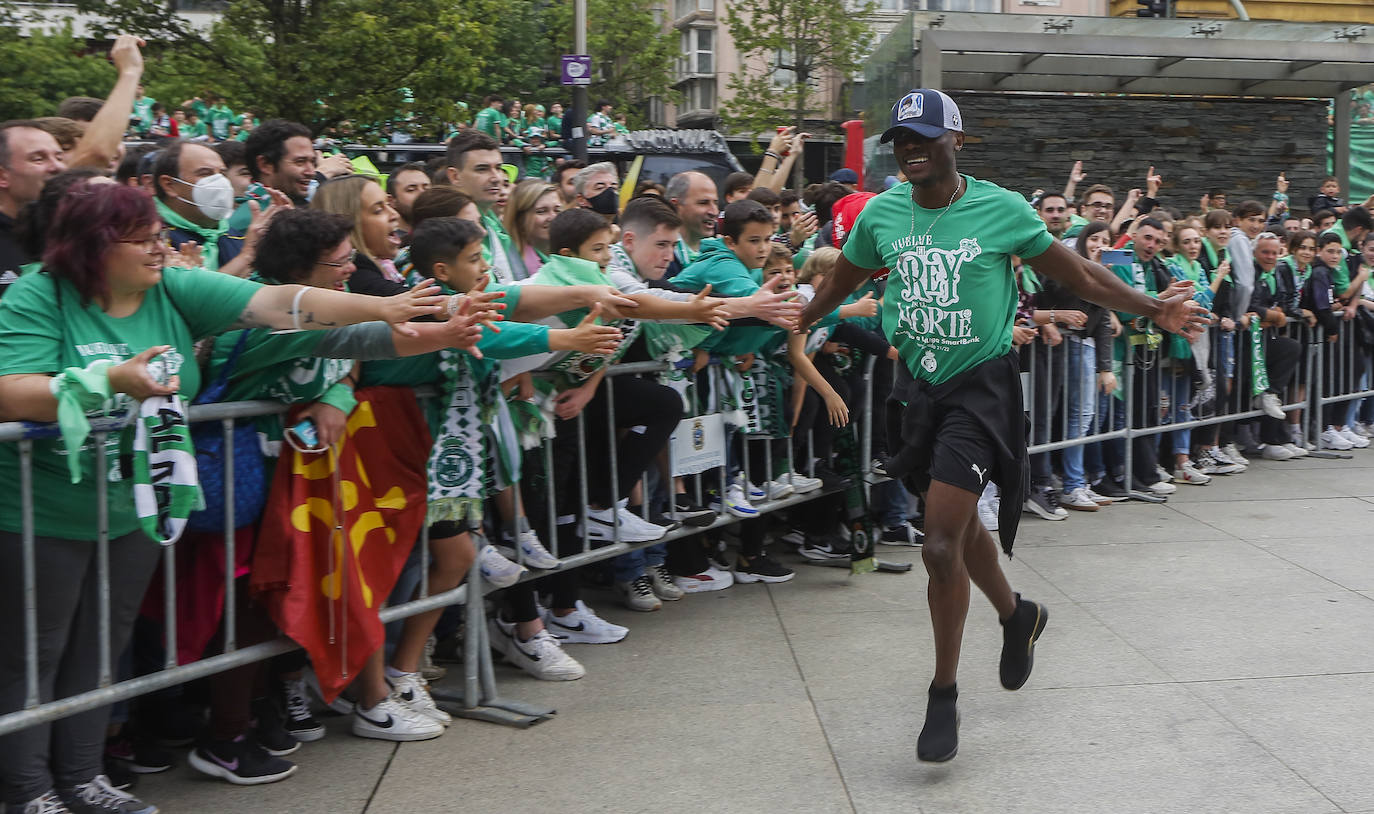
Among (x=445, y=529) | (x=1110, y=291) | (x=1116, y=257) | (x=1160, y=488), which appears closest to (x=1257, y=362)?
(x=1160, y=488)

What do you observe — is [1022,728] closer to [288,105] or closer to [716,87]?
[288,105]

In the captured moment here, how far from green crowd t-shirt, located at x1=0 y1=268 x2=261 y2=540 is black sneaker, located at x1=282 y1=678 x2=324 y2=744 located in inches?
42.6

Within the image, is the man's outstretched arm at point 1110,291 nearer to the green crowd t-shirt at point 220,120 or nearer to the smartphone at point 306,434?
the smartphone at point 306,434

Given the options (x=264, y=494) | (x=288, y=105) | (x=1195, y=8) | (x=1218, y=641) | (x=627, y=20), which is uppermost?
(x=627, y=20)

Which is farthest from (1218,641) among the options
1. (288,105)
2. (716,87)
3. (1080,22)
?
(716,87)

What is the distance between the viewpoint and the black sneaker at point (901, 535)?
24.8 ft

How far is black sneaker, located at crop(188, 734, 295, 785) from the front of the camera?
4148 mm

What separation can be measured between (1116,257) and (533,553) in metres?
5.24

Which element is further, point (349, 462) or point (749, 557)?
point (749, 557)

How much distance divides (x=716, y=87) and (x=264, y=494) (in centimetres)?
5200

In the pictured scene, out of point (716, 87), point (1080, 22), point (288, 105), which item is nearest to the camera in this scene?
point (1080, 22)

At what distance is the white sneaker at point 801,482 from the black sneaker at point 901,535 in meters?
0.96

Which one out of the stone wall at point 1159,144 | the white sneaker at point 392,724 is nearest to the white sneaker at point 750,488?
the white sneaker at point 392,724

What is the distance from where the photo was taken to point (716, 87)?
2135 inches
